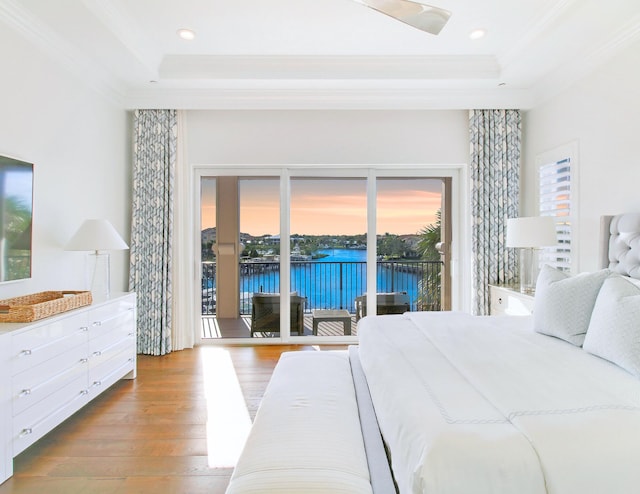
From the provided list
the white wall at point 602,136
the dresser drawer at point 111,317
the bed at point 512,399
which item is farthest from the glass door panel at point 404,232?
the dresser drawer at point 111,317

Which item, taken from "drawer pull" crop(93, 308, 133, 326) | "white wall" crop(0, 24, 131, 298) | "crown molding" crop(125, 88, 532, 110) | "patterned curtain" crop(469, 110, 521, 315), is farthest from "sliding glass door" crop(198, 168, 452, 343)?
"drawer pull" crop(93, 308, 133, 326)

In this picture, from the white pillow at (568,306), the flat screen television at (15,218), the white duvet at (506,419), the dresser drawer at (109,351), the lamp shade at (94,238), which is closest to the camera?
the white duvet at (506,419)

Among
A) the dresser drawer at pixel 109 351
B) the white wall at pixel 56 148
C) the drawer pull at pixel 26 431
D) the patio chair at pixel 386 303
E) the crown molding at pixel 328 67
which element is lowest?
the drawer pull at pixel 26 431

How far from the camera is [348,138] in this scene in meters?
4.14

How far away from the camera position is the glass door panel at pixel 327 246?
435 cm

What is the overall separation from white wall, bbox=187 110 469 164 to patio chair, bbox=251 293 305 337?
1.56m

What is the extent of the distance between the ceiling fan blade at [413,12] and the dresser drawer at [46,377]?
2.59 meters

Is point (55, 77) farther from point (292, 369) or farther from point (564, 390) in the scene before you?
point (564, 390)

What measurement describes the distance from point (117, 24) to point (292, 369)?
9.20 ft

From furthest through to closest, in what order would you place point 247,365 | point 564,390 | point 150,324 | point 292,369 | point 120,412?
point 150,324
point 247,365
point 120,412
point 292,369
point 564,390

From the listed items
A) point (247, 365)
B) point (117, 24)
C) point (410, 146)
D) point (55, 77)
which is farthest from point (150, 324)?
point (410, 146)

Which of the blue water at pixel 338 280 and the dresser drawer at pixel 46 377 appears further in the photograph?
the blue water at pixel 338 280

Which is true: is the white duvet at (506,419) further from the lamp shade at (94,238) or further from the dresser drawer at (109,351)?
the lamp shade at (94,238)

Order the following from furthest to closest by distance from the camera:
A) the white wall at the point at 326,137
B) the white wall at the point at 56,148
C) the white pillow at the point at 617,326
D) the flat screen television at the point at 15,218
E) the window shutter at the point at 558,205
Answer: the white wall at the point at 326,137 → the window shutter at the point at 558,205 → the white wall at the point at 56,148 → the flat screen television at the point at 15,218 → the white pillow at the point at 617,326
